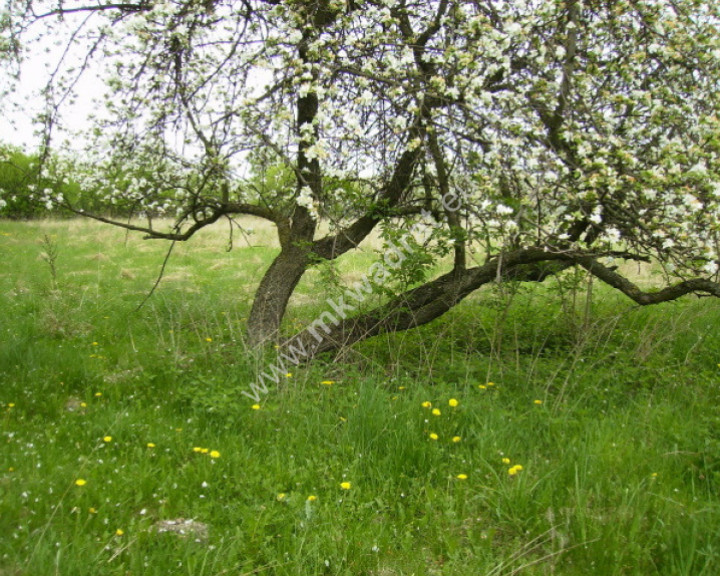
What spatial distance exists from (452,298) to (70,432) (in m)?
3.33

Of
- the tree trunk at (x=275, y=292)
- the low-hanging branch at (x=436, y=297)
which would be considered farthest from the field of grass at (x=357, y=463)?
the tree trunk at (x=275, y=292)

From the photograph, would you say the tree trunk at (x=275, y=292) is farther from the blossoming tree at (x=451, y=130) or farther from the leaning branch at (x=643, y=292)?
the leaning branch at (x=643, y=292)

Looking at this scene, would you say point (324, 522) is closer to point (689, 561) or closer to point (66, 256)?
point (689, 561)

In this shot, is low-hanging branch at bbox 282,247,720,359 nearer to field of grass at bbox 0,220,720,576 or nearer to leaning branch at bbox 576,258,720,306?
leaning branch at bbox 576,258,720,306

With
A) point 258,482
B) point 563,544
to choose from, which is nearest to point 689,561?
point 563,544

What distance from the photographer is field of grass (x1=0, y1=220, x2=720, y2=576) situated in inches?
94.6

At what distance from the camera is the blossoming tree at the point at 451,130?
13.3 feet

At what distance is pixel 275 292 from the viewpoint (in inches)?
219

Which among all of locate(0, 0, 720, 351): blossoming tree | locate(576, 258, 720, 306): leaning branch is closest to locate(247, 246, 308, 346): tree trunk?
locate(0, 0, 720, 351): blossoming tree

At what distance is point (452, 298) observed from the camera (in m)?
5.22

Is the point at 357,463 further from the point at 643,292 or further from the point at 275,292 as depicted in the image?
the point at 643,292

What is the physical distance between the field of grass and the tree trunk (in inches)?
17.1

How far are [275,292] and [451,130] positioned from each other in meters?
2.37

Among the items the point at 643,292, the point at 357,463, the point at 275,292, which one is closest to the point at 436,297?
the point at 275,292
